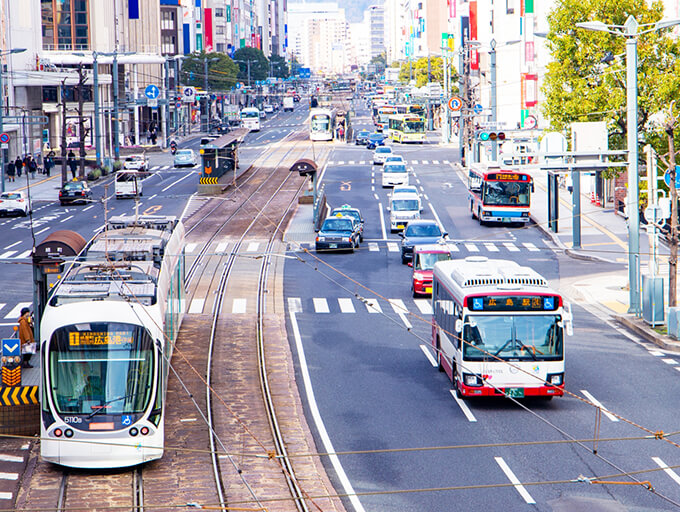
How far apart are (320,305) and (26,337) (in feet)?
38.0

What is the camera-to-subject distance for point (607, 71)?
4022 cm

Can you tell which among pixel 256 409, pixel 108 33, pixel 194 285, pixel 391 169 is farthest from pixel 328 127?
pixel 256 409

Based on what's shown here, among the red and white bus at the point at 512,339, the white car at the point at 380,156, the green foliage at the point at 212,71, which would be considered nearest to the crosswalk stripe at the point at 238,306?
the red and white bus at the point at 512,339

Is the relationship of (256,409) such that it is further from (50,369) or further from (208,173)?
(208,173)

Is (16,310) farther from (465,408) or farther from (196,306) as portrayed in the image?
(465,408)

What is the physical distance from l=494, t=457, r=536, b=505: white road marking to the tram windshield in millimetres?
6473

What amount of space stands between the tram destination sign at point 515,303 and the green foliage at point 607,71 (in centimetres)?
1902

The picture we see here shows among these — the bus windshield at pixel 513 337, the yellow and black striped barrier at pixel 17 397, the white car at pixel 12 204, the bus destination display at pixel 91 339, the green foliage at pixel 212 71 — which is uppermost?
the green foliage at pixel 212 71

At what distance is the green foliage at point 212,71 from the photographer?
477 feet

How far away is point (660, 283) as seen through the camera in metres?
30.1

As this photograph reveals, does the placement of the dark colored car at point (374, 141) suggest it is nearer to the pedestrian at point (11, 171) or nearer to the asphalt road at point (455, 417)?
the pedestrian at point (11, 171)

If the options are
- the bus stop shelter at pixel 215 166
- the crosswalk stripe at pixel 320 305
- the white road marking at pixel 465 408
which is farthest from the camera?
the bus stop shelter at pixel 215 166

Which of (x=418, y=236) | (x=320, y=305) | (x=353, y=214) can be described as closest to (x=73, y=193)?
(x=353, y=214)

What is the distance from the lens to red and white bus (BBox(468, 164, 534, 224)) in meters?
53.1
